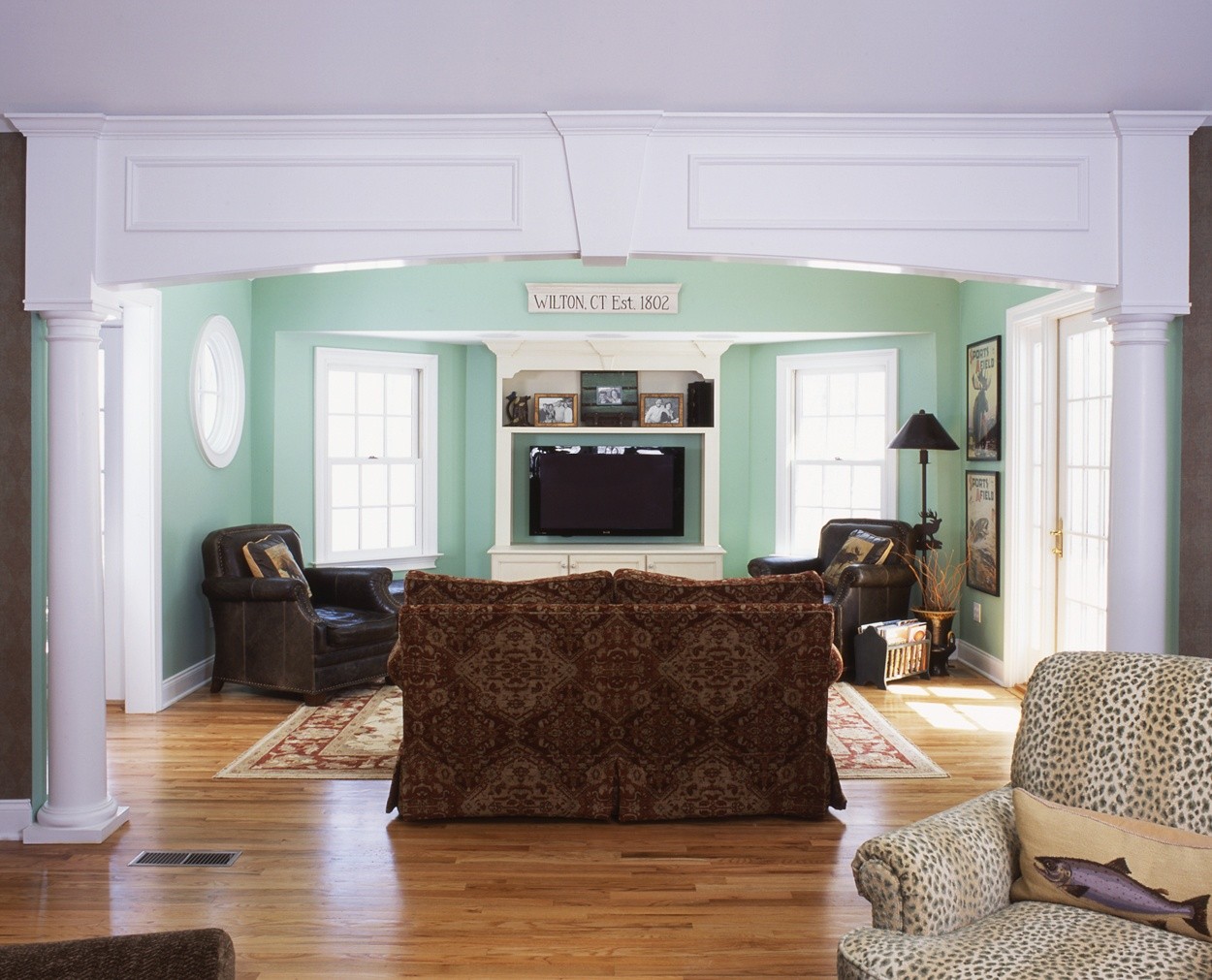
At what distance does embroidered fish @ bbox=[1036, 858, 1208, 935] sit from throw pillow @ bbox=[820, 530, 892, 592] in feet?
13.9

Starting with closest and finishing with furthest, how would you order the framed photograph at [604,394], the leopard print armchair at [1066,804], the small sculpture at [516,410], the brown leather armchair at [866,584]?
the leopard print armchair at [1066,804] < the brown leather armchair at [866,584] < the small sculpture at [516,410] < the framed photograph at [604,394]

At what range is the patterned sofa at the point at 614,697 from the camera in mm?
3627

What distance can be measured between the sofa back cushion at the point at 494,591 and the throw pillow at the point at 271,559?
2.37m

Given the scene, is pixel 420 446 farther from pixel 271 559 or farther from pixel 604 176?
pixel 604 176

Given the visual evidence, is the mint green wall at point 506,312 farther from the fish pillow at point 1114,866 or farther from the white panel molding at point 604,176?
the fish pillow at point 1114,866

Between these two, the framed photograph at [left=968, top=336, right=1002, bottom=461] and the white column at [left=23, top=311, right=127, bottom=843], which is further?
the framed photograph at [left=968, top=336, right=1002, bottom=461]

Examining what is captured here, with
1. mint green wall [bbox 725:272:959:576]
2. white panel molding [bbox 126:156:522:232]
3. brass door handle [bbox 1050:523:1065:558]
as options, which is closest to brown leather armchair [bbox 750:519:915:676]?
mint green wall [bbox 725:272:959:576]

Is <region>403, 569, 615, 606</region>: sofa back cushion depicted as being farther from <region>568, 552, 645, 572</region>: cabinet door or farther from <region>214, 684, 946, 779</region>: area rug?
<region>568, 552, 645, 572</region>: cabinet door

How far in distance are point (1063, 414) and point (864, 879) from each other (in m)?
4.22

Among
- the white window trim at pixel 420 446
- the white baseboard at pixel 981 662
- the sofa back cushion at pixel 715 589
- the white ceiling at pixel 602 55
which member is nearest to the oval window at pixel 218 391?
the white window trim at pixel 420 446

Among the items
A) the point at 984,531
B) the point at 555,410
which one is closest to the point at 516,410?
Result: the point at 555,410

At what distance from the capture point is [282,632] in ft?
18.4

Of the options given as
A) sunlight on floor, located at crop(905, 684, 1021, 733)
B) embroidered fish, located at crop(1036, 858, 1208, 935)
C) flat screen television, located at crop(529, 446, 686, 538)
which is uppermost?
flat screen television, located at crop(529, 446, 686, 538)

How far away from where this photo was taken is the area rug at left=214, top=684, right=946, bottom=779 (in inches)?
171
